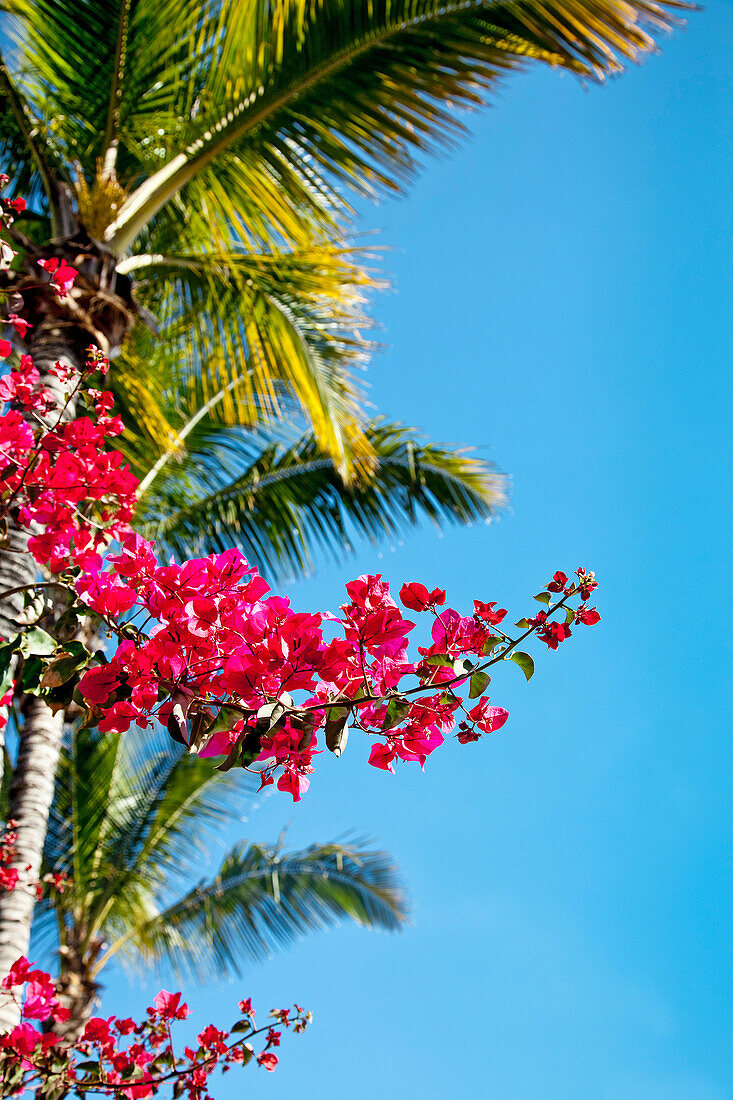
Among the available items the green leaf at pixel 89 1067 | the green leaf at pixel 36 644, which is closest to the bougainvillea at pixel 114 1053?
the green leaf at pixel 89 1067

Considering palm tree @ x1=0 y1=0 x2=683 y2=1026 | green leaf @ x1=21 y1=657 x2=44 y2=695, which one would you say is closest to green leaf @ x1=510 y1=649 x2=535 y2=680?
green leaf @ x1=21 y1=657 x2=44 y2=695

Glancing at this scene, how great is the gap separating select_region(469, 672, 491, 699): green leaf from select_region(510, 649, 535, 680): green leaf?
0.16 feet

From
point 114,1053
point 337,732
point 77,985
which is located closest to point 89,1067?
point 114,1053

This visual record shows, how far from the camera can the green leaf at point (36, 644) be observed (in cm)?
168

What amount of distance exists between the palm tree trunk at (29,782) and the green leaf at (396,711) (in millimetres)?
1552

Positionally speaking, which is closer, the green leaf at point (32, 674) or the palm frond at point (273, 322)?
the green leaf at point (32, 674)

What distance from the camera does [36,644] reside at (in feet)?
5.56

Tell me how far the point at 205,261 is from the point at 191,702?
3285mm

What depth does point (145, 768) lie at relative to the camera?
6.88 m

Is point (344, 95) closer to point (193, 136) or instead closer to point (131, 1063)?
point (193, 136)

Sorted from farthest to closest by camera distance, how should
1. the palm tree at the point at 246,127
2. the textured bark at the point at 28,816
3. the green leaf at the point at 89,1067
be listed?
1. the palm tree at the point at 246,127
2. the textured bark at the point at 28,816
3. the green leaf at the point at 89,1067

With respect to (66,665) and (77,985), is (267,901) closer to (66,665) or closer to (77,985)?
(77,985)

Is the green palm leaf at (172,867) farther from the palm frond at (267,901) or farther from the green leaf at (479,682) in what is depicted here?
the green leaf at (479,682)

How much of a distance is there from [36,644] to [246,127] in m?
3.15
